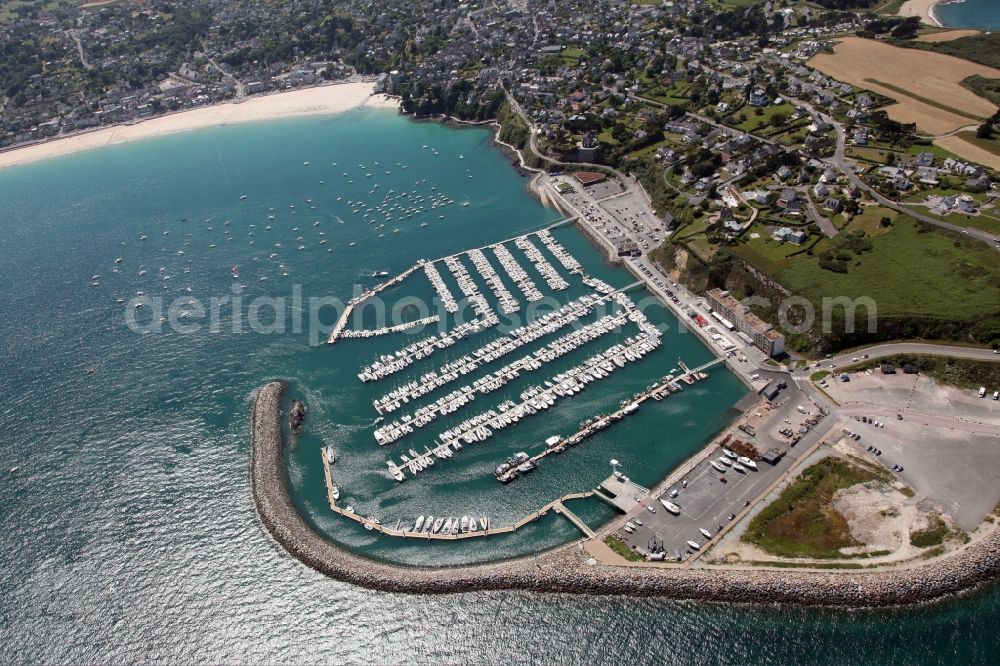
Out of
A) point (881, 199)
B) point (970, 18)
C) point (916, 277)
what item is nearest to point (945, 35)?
point (970, 18)

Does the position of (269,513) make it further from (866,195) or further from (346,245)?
(866,195)

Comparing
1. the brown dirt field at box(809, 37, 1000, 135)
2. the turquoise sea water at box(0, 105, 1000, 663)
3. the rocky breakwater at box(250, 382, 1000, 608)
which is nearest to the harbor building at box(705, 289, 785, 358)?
the turquoise sea water at box(0, 105, 1000, 663)

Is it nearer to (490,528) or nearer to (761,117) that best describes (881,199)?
(761,117)

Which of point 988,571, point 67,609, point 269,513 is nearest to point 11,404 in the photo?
point 67,609

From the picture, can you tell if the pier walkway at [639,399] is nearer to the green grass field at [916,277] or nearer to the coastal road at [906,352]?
the coastal road at [906,352]

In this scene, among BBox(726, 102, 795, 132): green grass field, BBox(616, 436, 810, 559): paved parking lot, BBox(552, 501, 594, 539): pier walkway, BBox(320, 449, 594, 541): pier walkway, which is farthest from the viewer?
BBox(726, 102, 795, 132): green grass field

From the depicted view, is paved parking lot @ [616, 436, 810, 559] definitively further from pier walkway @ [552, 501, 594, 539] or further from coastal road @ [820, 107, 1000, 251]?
coastal road @ [820, 107, 1000, 251]
